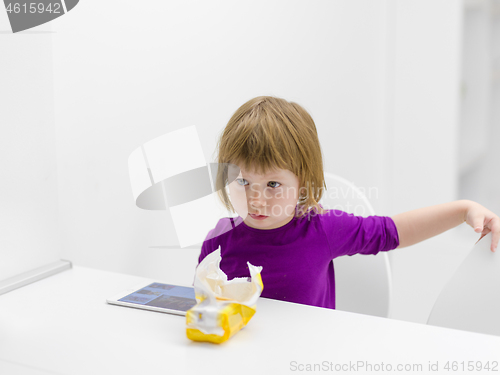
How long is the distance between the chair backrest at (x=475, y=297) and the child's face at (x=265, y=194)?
0.24m

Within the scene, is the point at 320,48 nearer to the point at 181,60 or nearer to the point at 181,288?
the point at 181,60

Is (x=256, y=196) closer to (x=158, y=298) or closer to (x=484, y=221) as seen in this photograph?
(x=158, y=298)

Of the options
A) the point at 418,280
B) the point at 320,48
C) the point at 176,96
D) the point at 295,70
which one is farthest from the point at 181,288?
the point at 418,280

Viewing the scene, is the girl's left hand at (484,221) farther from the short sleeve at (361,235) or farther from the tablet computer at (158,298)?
the tablet computer at (158,298)

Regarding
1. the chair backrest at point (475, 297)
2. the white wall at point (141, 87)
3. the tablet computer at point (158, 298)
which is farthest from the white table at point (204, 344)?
the white wall at point (141, 87)

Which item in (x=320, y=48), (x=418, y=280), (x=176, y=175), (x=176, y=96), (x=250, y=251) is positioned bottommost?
(x=418, y=280)

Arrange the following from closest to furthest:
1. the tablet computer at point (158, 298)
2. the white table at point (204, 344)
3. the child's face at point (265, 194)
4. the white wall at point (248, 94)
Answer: the white table at point (204, 344), the tablet computer at point (158, 298), the child's face at point (265, 194), the white wall at point (248, 94)

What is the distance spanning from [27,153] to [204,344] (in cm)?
37

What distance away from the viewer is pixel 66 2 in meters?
0.63

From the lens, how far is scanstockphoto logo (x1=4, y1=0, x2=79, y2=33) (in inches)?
20.9

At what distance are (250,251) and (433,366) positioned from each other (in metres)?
0.35

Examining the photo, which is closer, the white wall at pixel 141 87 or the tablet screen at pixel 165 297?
the tablet screen at pixel 165 297

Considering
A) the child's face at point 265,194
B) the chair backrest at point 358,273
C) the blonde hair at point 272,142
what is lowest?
the chair backrest at point 358,273

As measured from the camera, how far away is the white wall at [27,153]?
1.76 feet
